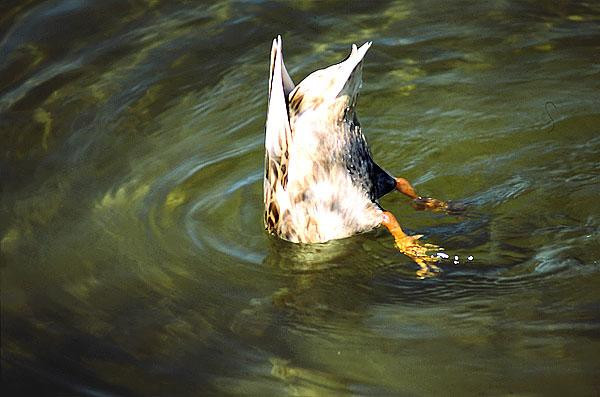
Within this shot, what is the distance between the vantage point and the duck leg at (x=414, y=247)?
437 centimetres

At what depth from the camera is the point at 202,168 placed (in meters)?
5.22

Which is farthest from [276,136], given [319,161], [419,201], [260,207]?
[419,201]

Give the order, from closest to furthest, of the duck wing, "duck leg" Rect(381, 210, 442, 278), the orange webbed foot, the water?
1. the water
2. the duck wing
3. "duck leg" Rect(381, 210, 442, 278)
4. the orange webbed foot

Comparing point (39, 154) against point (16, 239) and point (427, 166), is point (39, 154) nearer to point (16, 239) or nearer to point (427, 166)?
point (16, 239)

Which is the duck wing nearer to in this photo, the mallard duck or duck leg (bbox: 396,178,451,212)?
the mallard duck

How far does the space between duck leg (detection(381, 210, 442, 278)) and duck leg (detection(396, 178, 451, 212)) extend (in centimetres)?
27

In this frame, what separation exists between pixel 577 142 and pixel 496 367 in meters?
1.88

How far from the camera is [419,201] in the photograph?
4.82 m

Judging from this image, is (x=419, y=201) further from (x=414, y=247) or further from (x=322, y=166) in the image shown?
(x=322, y=166)

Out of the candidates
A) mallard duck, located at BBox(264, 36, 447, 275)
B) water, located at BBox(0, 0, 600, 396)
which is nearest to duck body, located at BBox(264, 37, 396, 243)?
mallard duck, located at BBox(264, 36, 447, 275)

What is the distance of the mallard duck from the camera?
13.9 ft

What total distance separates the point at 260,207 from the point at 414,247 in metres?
0.88

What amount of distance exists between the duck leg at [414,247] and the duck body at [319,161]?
0.05m

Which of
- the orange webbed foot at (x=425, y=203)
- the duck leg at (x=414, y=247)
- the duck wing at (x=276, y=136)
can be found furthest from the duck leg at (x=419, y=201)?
the duck wing at (x=276, y=136)
